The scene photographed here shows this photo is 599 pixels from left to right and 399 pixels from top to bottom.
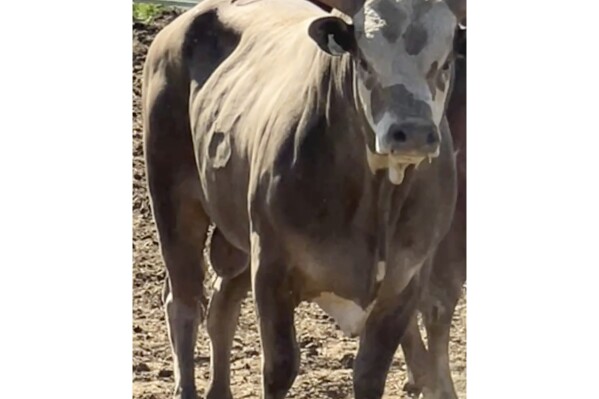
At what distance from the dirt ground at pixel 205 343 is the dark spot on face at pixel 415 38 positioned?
0.70m

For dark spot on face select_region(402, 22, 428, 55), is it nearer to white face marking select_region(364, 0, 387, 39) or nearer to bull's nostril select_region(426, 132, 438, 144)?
white face marking select_region(364, 0, 387, 39)

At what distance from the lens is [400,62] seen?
4.28 m

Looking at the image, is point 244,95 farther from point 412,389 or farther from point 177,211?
point 412,389

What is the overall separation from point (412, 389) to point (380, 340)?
0.59ft

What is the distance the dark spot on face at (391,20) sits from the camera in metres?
4.30

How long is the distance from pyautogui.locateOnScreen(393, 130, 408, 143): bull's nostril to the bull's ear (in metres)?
0.28

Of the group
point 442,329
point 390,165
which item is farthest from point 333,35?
point 442,329

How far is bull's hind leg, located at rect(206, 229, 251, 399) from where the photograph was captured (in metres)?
5.02

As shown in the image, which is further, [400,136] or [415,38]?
[415,38]

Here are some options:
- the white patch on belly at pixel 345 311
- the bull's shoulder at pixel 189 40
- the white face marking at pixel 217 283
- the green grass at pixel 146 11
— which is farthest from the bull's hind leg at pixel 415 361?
the green grass at pixel 146 11

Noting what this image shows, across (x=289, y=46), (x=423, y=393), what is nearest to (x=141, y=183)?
(x=289, y=46)

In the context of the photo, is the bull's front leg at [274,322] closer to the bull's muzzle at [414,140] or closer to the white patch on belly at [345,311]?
the white patch on belly at [345,311]

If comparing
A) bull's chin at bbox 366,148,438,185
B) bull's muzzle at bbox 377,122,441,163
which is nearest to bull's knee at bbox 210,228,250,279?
bull's chin at bbox 366,148,438,185
